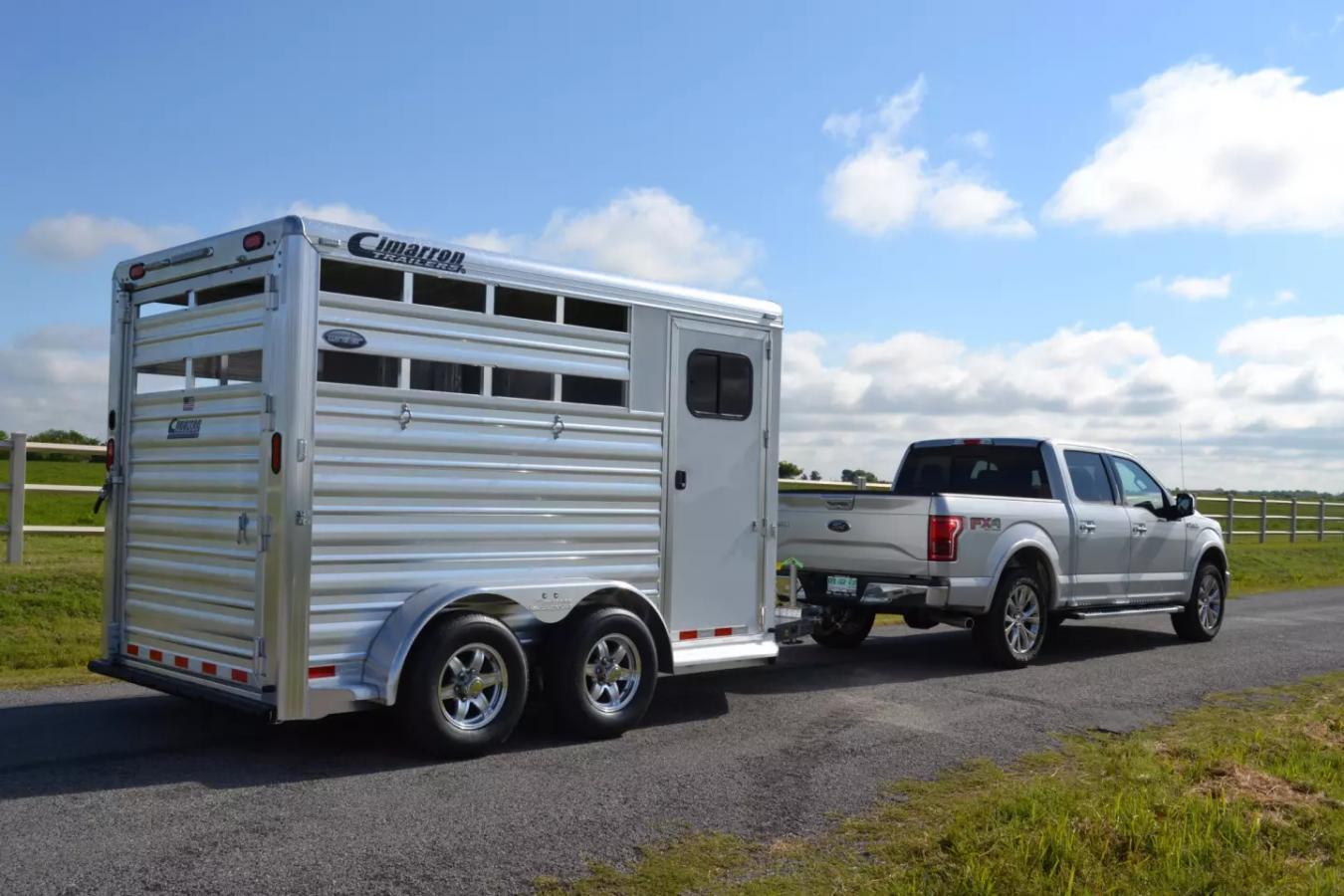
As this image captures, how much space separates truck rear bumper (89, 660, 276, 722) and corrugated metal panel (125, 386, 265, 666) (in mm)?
178

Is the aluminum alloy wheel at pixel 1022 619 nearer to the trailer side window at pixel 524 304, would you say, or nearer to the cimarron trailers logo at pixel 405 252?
the trailer side window at pixel 524 304

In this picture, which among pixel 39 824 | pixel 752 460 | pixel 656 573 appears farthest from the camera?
pixel 752 460

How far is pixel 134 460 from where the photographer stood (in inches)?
308

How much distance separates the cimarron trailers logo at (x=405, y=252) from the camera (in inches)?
267

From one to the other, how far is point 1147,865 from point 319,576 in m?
4.18

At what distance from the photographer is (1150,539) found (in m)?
12.5

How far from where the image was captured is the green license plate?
34.2ft

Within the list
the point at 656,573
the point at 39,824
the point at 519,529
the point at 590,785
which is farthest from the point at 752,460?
the point at 39,824

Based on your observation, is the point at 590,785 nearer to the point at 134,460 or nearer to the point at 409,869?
the point at 409,869

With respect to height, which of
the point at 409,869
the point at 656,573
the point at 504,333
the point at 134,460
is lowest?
the point at 409,869

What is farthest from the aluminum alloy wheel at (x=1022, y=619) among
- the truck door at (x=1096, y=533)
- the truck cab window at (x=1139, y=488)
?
the truck cab window at (x=1139, y=488)

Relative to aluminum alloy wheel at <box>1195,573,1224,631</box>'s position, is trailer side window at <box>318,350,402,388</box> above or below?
above

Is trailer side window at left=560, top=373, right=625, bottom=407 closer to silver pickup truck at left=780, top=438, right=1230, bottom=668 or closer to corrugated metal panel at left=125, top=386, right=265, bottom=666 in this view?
corrugated metal panel at left=125, top=386, right=265, bottom=666

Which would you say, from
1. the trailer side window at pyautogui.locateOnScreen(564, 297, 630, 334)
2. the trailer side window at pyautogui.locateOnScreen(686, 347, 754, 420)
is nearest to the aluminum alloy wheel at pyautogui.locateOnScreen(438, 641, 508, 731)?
the trailer side window at pyautogui.locateOnScreen(564, 297, 630, 334)
